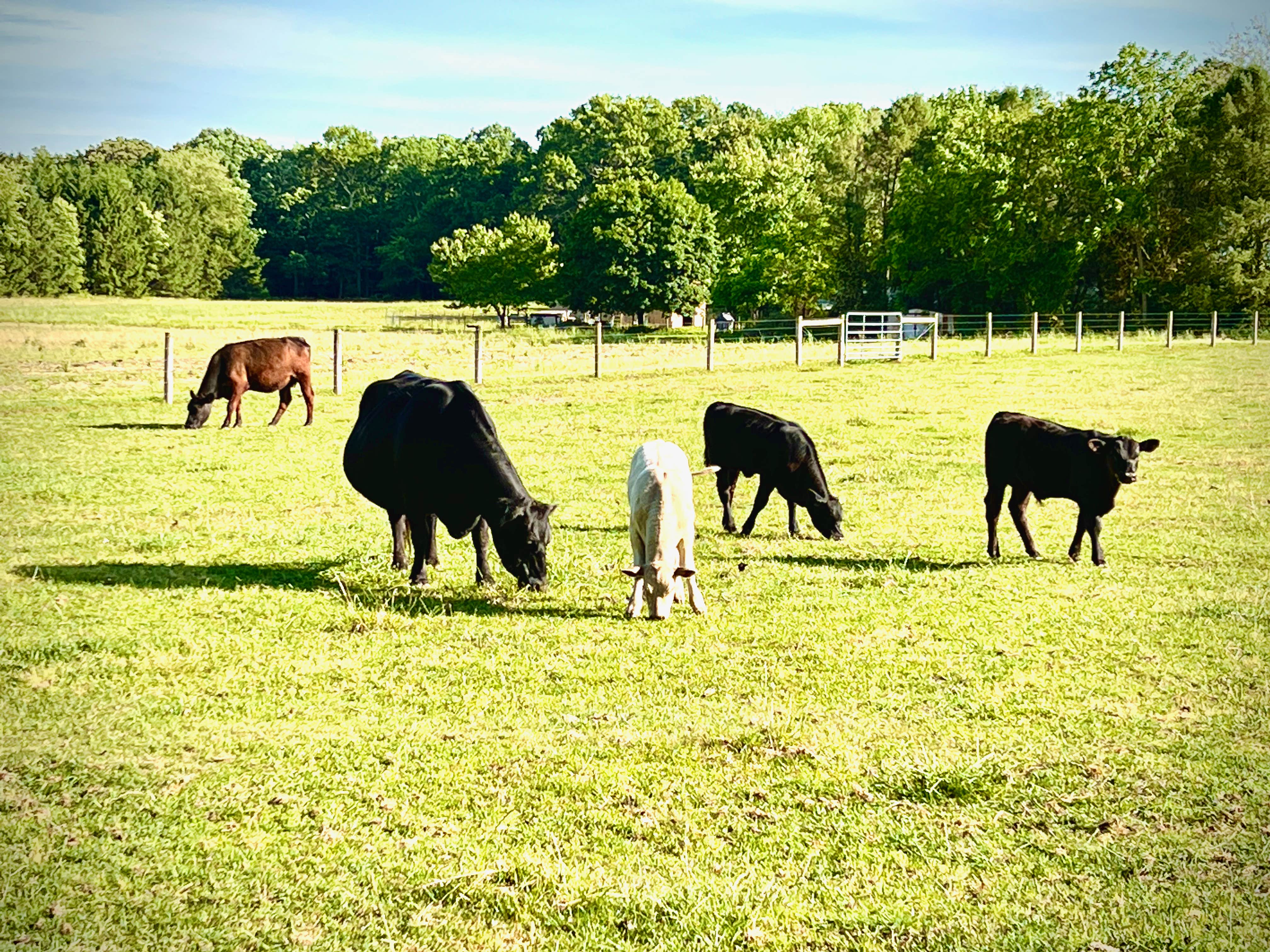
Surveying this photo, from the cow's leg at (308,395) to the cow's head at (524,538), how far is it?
12905 millimetres

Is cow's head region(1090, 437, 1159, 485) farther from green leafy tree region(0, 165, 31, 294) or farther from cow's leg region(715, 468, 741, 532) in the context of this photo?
green leafy tree region(0, 165, 31, 294)

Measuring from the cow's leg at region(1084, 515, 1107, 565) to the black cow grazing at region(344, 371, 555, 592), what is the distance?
16.3ft

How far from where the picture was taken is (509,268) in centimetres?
7506

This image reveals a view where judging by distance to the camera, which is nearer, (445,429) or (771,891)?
(771,891)

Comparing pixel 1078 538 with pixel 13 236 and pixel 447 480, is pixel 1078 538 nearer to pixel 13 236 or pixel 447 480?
pixel 447 480

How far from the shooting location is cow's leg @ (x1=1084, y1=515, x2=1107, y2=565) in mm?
10773

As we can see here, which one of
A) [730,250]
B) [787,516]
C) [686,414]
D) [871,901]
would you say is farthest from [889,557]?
[730,250]

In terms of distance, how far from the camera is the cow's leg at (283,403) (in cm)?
2141

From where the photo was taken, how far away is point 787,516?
13375mm

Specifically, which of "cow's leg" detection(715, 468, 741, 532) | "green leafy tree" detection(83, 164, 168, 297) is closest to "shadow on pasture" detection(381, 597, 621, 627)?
"cow's leg" detection(715, 468, 741, 532)

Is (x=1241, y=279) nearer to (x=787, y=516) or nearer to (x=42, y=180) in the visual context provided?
(x=787, y=516)

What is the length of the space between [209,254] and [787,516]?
95.9 meters

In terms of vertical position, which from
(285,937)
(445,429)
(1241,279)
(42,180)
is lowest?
(285,937)

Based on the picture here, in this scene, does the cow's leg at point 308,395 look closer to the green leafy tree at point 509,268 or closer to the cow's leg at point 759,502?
the cow's leg at point 759,502
